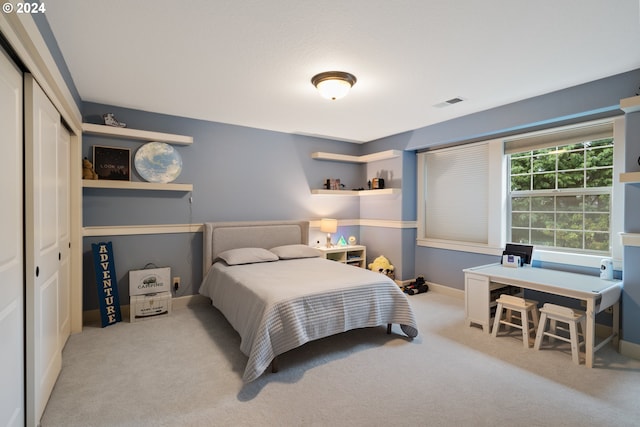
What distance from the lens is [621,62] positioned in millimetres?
2488

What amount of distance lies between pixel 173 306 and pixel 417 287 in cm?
344

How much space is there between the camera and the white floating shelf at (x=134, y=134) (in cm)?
330

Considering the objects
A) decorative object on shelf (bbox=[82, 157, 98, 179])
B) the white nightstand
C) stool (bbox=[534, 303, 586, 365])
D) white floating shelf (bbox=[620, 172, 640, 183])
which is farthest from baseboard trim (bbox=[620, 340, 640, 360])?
decorative object on shelf (bbox=[82, 157, 98, 179])

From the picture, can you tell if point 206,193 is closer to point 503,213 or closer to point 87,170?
point 87,170

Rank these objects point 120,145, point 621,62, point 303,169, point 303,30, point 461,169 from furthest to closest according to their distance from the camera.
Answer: point 303,169 → point 461,169 → point 120,145 → point 621,62 → point 303,30

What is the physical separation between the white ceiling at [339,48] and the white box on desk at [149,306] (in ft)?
7.26

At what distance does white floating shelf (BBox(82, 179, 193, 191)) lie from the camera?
10.8 ft

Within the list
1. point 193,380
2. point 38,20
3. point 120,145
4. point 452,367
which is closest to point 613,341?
point 452,367

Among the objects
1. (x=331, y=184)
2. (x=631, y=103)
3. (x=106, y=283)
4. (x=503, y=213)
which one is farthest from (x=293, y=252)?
(x=631, y=103)

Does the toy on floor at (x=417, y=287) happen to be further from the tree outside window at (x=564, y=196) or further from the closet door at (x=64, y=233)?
the closet door at (x=64, y=233)

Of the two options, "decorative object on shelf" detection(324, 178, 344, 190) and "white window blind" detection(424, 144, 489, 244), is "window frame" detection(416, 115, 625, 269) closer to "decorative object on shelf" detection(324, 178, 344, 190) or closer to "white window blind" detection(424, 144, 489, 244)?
"white window blind" detection(424, 144, 489, 244)

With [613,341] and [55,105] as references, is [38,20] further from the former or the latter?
[613,341]

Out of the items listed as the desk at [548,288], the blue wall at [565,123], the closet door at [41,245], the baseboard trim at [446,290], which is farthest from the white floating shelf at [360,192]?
the closet door at [41,245]

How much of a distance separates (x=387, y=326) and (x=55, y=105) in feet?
11.3
